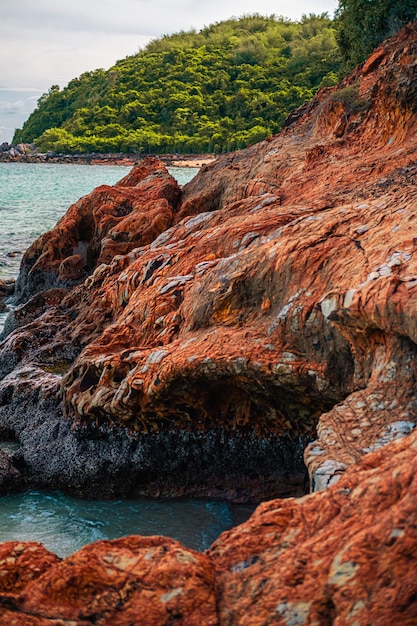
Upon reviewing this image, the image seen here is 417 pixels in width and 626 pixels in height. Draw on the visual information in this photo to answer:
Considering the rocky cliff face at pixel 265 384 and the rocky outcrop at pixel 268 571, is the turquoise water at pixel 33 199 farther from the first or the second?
the rocky outcrop at pixel 268 571

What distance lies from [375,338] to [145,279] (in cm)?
376

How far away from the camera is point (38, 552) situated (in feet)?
11.4

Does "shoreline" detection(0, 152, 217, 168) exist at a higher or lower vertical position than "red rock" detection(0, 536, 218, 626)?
higher

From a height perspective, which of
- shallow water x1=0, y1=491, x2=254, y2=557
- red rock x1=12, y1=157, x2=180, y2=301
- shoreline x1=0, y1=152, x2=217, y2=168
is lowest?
shallow water x1=0, y1=491, x2=254, y2=557

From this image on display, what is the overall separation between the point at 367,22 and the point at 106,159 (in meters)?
56.2

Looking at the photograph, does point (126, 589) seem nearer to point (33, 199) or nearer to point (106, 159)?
point (33, 199)

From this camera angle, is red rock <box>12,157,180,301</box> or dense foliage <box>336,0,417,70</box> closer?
red rock <box>12,157,180,301</box>

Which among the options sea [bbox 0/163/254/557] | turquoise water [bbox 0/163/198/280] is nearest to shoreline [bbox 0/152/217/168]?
turquoise water [bbox 0/163/198/280]

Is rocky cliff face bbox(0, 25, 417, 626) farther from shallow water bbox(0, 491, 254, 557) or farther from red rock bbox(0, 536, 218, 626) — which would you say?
shallow water bbox(0, 491, 254, 557)

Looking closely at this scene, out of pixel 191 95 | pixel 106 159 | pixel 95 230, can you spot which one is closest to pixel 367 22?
pixel 95 230

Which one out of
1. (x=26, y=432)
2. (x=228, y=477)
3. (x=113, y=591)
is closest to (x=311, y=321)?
(x=228, y=477)

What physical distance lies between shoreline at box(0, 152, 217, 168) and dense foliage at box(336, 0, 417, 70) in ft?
132

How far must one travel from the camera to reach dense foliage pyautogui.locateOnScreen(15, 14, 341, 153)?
2889 inches

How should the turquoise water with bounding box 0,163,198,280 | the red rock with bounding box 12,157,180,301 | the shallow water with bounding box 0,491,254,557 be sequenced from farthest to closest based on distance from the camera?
the turquoise water with bounding box 0,163,198,280
the red rock with bounding box 12,157,180,301
the shallow water with bounding box 0,491,254,557
